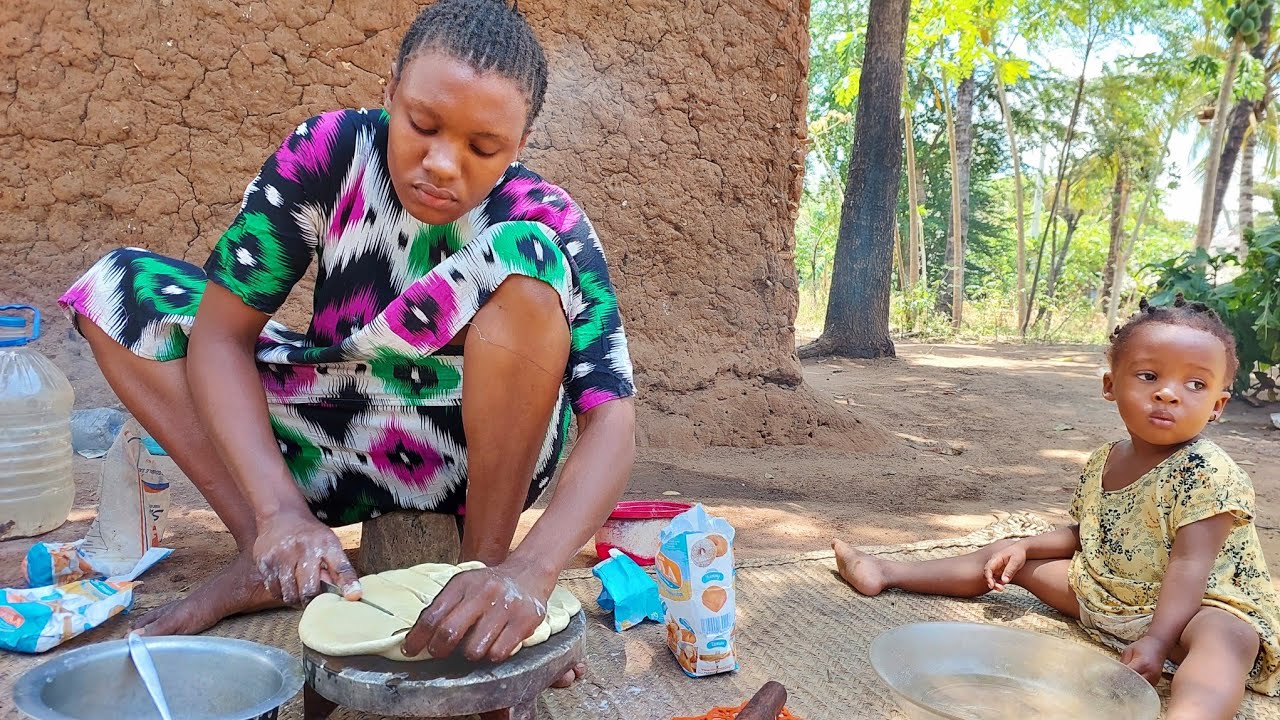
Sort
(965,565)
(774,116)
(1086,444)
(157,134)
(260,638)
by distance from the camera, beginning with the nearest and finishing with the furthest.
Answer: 1. (260,638)
2. (965,565)
3. (157,134)
4. (774,116)
5. (1086,444)

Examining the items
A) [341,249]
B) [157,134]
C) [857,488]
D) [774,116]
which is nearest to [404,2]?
[157,134]

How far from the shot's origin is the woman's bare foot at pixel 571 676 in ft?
4.69

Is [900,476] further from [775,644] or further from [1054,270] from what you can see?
[1054,270]

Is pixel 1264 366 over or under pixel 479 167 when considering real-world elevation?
under

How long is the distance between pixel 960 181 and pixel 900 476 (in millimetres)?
9939

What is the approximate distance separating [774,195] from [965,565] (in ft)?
6.79

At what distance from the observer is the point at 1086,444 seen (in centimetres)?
429

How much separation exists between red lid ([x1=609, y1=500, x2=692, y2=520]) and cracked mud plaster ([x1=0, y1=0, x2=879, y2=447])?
1276 millimetres

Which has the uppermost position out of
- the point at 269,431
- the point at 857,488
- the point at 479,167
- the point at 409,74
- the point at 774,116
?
the point at 774,116

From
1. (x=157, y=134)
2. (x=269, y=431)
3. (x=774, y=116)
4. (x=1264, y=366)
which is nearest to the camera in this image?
(x=269, y=431)

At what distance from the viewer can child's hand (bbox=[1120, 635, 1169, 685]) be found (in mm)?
1499

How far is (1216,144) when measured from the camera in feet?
28.5

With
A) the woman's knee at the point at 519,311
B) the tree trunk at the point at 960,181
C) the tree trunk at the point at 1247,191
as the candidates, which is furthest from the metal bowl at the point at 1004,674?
the tree trunk at the point at 1247,191

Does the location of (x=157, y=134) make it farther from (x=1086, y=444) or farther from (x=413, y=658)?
(x=1086, y=444)
